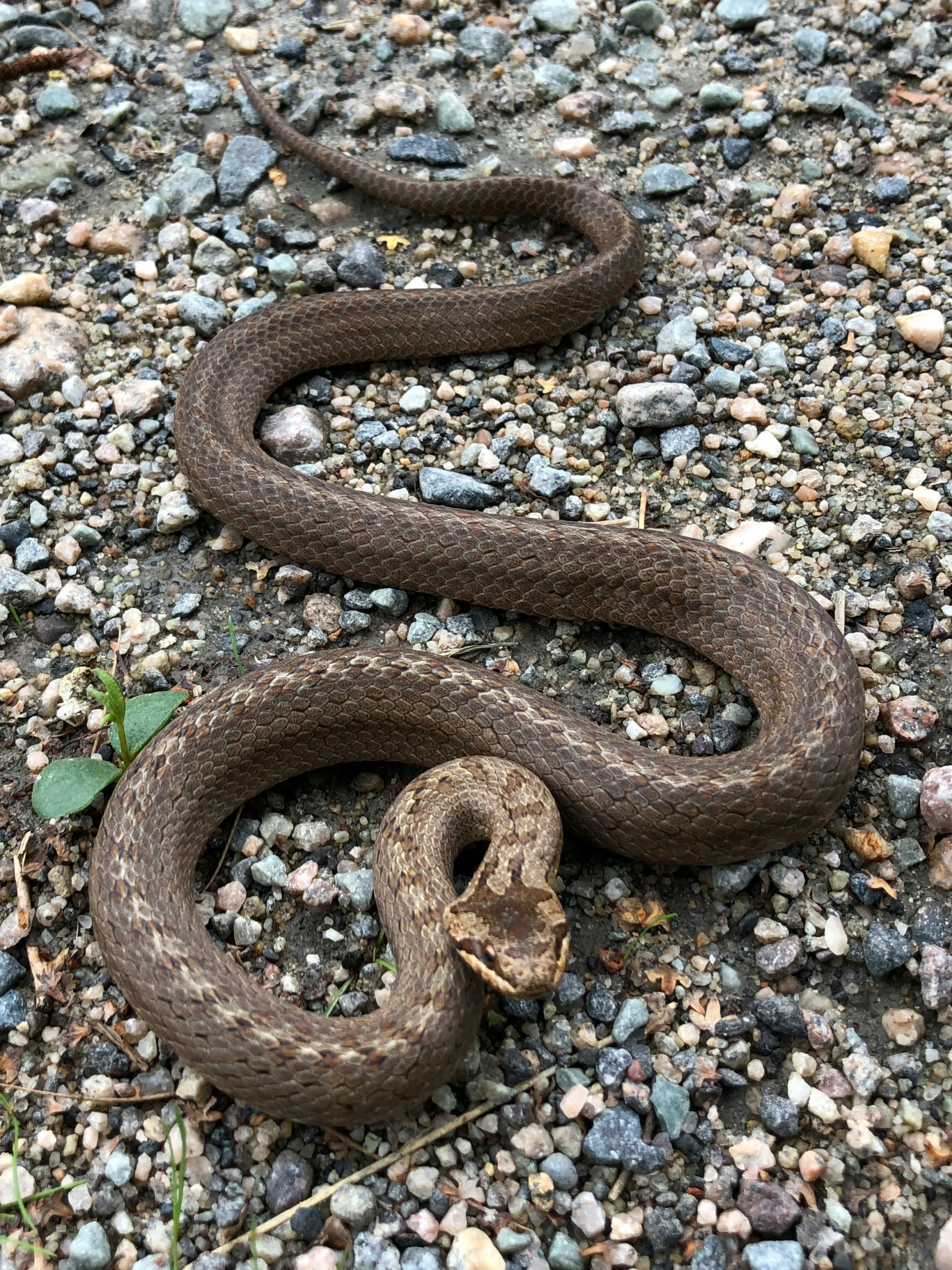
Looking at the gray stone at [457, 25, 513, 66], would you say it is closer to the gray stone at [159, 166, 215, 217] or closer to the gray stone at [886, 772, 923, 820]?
the gray stone at [159, 166, 215, 217]

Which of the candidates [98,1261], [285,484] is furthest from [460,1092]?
[285,484]

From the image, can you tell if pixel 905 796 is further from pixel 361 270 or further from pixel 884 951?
pixel 361 270

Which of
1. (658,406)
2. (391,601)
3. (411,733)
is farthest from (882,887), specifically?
(658,406)

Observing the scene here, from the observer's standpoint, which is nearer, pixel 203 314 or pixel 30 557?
pixel 30 557

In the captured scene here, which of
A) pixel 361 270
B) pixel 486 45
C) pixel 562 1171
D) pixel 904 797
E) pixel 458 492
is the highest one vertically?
pixel 486 45

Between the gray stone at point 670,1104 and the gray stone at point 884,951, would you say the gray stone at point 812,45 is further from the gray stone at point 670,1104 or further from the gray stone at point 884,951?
the gray stone at point 670,1104

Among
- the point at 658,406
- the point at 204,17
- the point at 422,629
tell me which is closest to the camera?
the point at 422,629
